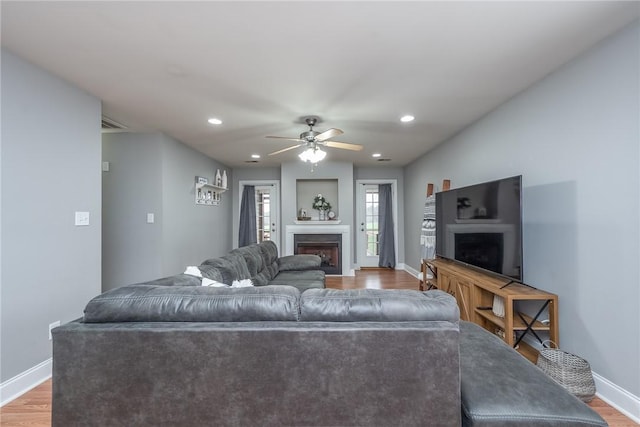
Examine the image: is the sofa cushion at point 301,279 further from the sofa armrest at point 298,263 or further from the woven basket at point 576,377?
the woven basket at point 576,377

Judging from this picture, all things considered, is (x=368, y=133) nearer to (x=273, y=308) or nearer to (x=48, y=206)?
(x=273, y=308)

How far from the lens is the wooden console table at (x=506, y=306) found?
213 centimetres

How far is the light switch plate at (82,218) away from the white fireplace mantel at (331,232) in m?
3.51

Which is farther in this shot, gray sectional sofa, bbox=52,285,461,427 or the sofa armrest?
the sofa armrest

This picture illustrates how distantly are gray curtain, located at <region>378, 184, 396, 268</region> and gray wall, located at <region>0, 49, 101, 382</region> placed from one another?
531 cm

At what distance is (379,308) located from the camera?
47.2 inches

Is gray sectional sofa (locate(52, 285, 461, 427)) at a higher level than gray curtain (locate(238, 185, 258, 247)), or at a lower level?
lower

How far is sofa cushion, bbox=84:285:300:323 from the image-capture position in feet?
3.90

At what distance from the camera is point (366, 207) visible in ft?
21.8

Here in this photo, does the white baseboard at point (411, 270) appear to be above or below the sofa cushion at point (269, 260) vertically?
below

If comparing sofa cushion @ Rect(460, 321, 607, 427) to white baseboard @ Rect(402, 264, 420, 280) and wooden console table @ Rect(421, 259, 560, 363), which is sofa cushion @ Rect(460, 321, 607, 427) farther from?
white baseboard @ Rect(402, 264, 420, 280)

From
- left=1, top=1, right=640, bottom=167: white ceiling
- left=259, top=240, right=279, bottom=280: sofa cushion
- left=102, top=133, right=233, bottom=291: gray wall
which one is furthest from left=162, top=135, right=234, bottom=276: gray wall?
left=259, top=240, right=279, bottom=280: sofa cushion

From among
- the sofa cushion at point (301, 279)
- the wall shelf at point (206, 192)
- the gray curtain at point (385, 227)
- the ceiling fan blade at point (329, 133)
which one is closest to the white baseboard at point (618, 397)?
the sofa cushion at point (301, 279)

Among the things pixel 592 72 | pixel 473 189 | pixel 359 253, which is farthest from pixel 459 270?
pixel 359 253
